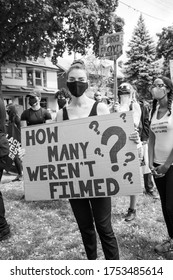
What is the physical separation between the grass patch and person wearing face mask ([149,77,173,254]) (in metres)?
0.37

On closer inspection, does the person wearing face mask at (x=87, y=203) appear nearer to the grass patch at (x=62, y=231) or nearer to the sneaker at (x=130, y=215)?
the grass patch at (x=62, y=231)

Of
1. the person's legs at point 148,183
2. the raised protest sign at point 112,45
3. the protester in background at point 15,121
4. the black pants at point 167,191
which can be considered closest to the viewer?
the black pants at point 167,191

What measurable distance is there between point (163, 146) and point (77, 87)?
1.17m

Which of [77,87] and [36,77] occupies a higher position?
[36,77]

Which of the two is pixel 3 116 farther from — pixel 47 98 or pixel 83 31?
pixel 47 98

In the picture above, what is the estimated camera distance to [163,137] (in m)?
2.97

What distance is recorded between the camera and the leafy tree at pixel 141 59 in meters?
39.2

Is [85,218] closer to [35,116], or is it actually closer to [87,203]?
[87,203]

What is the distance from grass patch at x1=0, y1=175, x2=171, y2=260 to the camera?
128 inches

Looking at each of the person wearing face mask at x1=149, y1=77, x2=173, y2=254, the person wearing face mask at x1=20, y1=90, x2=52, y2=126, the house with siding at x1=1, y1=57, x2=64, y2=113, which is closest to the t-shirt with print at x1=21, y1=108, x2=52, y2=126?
the person wearing face mask at x1=20, y1=90, x2=52, y2=126

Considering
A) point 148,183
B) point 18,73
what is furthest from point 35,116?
point 18,73

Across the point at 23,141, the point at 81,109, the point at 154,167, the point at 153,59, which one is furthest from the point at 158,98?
the point at 153,59

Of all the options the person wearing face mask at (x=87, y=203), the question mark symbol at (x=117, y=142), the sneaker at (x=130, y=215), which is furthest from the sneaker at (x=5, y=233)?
the question mark symbol at (x=117, y=142)

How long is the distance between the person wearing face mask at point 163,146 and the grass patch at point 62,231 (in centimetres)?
37
